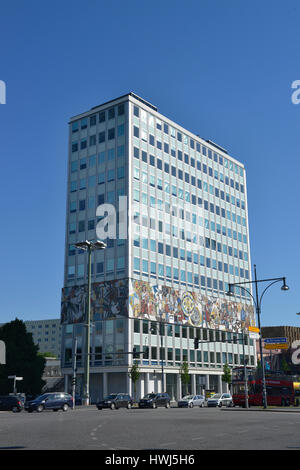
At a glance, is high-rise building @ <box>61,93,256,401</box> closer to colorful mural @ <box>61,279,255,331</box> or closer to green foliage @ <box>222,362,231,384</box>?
colorful mural @ <box>61,279,255,331</box>

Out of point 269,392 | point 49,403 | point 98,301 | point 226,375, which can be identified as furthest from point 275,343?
point 226,375

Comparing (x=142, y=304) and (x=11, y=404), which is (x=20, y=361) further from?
(x=11, y=404)

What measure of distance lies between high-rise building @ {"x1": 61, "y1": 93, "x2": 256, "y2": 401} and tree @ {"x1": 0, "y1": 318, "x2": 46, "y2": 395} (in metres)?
5.69

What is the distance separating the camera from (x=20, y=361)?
77062 millimetres

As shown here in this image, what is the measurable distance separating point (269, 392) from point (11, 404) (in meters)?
25.2

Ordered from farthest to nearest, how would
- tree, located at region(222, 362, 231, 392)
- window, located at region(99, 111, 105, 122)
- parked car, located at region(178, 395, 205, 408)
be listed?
tree, located at region(222, 362, 231, 392) → window, located at region(99, 111, 105, 122) → parked car, located at region(178, 395, 205, 408)

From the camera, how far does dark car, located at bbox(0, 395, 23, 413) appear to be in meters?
46.4

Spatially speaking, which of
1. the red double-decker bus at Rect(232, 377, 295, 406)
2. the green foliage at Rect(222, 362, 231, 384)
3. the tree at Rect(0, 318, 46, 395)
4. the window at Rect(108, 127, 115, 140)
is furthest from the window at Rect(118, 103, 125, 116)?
the red double-decker bus at Rect(232, 377, 295, 406)

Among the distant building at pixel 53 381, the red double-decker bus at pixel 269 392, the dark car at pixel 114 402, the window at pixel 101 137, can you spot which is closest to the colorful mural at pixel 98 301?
the distant building at pixel 53 381

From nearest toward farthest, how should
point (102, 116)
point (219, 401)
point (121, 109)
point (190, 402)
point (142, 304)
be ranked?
point (219, 401) < point (190, 402) < point (142, 304) < point (121, 109) < point (102, 116)

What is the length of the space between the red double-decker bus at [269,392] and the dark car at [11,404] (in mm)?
20874

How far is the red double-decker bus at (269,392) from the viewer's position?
170ft
